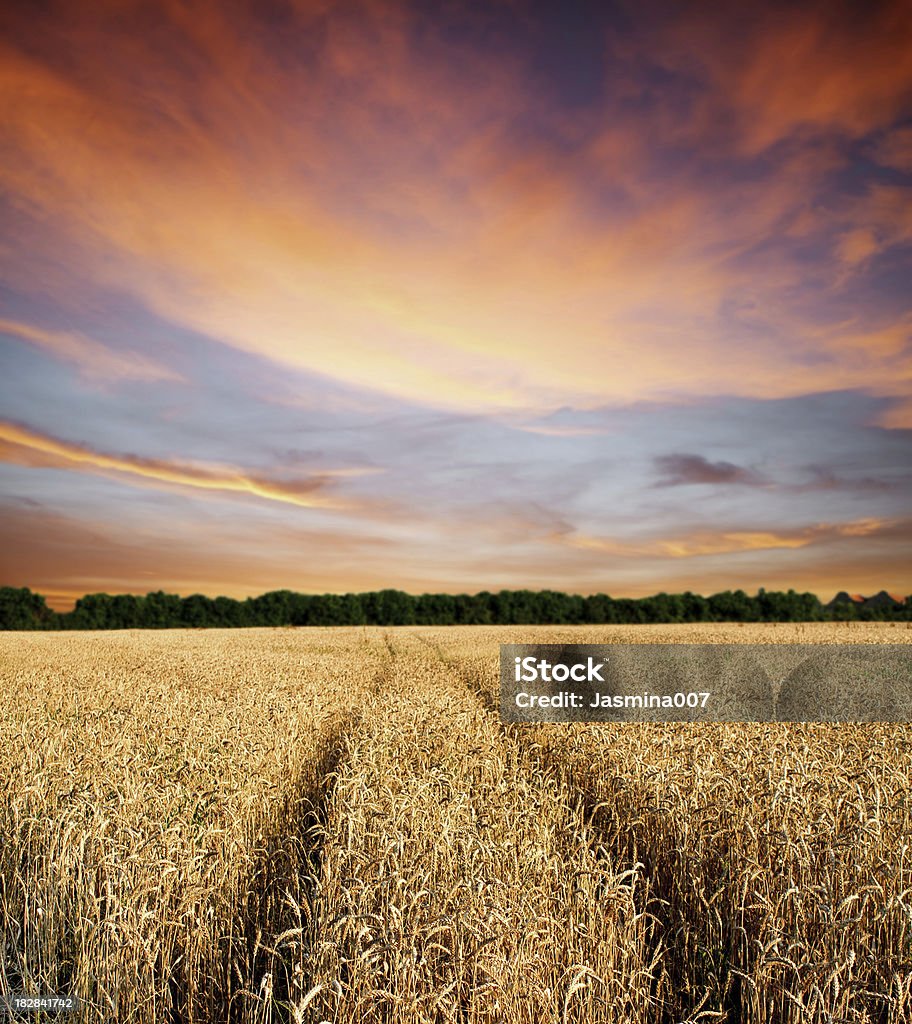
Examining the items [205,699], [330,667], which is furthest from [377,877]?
[330,667]

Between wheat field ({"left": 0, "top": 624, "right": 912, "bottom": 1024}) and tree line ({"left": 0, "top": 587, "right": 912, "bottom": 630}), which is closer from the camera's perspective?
wheat field ({"left": 0, "top": 624, "right": 912, "bottom": 1024})

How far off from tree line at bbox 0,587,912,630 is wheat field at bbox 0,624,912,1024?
91610 millimetres

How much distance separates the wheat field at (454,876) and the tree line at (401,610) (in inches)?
3607

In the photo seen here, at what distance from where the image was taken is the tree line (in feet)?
332

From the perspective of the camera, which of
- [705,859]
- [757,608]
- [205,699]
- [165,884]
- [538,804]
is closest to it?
[165,884]

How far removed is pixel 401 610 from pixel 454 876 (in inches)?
3842

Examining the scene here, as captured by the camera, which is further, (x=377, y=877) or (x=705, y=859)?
(x=705, y=859)

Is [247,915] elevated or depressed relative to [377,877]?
depressed

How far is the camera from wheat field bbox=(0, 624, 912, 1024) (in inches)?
176

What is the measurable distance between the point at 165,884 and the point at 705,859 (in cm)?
478

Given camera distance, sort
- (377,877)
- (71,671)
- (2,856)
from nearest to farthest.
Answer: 1. (377,877)
2. (2,856)
3. (71,671)

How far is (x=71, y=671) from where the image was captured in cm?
2317

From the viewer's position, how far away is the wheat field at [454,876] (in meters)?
4.47

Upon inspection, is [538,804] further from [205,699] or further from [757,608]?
[757,608]
